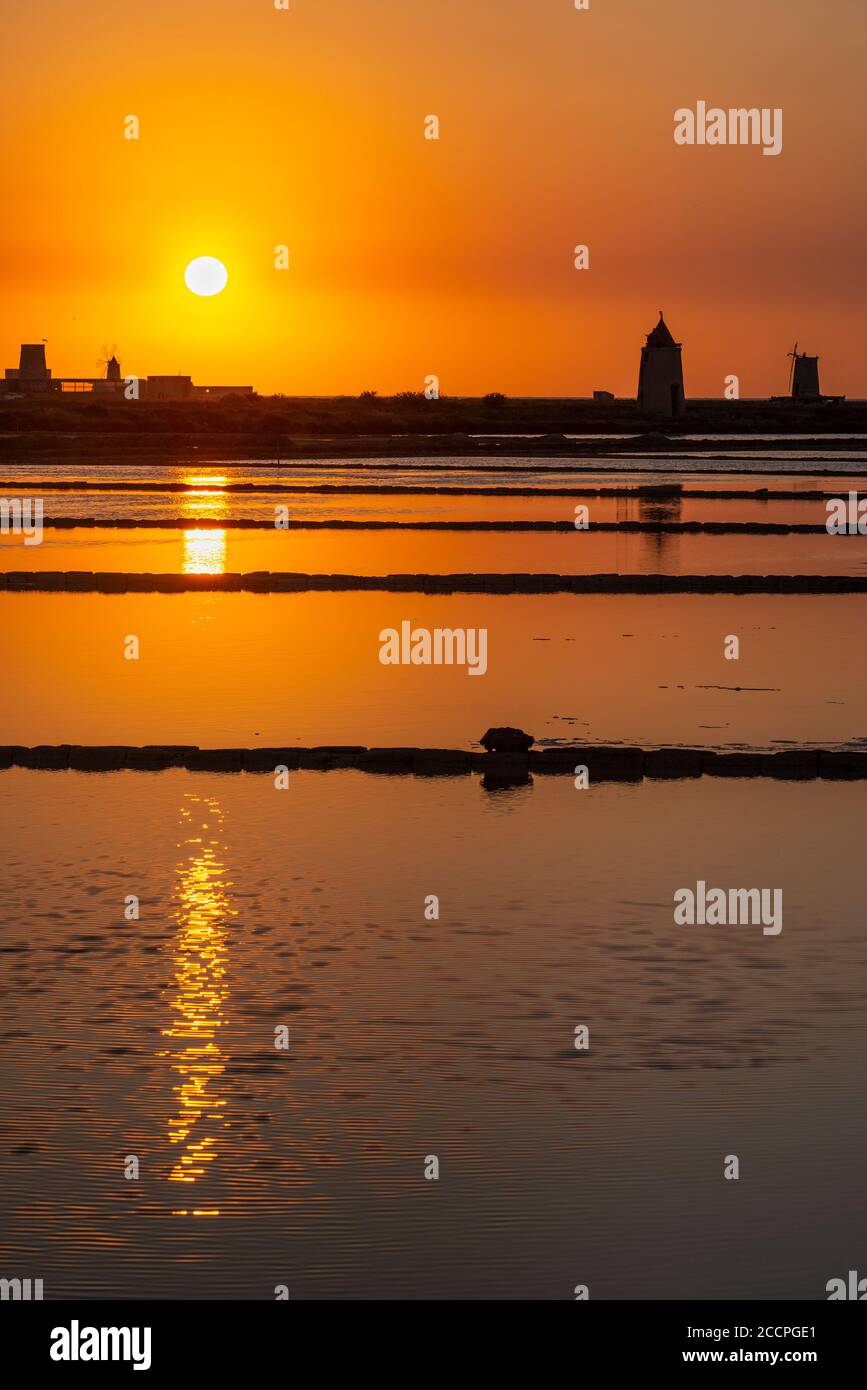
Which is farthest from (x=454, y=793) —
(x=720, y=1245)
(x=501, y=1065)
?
(x=720, y=1245)

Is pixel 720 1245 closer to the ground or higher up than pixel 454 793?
closer to the ground

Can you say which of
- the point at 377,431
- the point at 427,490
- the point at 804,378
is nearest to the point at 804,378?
the point at 804,378

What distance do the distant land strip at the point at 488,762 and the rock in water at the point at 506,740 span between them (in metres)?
0.06

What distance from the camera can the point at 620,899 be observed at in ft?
30.7

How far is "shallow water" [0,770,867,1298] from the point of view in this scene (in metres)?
5.74

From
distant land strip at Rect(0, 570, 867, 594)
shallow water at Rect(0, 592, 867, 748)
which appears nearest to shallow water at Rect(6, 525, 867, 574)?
distant land strip at Rect(0, 570, 867, 594)

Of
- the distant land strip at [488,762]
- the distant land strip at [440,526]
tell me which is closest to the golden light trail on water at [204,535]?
the distant land strip at [440,526]

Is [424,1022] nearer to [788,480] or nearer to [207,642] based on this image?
[207,642]

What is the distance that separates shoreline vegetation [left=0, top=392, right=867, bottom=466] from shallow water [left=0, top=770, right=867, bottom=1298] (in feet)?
153

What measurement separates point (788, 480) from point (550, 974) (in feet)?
126

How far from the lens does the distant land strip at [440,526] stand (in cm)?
3034

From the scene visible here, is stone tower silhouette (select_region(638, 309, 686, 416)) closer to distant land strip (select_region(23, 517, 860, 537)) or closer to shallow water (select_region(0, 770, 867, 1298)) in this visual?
distant land strip (select_region(23, 517, 860, 537))
